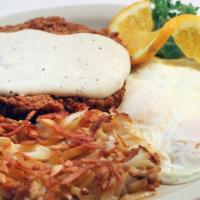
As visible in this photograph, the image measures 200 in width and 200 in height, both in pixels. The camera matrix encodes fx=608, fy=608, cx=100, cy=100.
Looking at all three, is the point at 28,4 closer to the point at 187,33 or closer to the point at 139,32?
the point at 139,32

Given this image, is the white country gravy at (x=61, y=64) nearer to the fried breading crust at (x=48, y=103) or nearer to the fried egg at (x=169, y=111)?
the fried breading crust at (x=48, y=103)

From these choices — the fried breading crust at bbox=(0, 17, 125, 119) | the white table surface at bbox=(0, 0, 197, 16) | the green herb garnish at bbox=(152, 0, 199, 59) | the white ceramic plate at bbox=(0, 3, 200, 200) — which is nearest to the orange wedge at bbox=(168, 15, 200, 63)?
the green herb garnish at bbox=(152, 0, 199, 59)

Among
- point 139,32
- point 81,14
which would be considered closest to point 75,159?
point 139,32

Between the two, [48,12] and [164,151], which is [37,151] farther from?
[48,12]

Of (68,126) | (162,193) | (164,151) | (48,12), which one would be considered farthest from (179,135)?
(48,12)

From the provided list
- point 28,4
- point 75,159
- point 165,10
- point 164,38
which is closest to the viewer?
point 75,159

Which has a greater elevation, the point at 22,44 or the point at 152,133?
the point at 22,44
